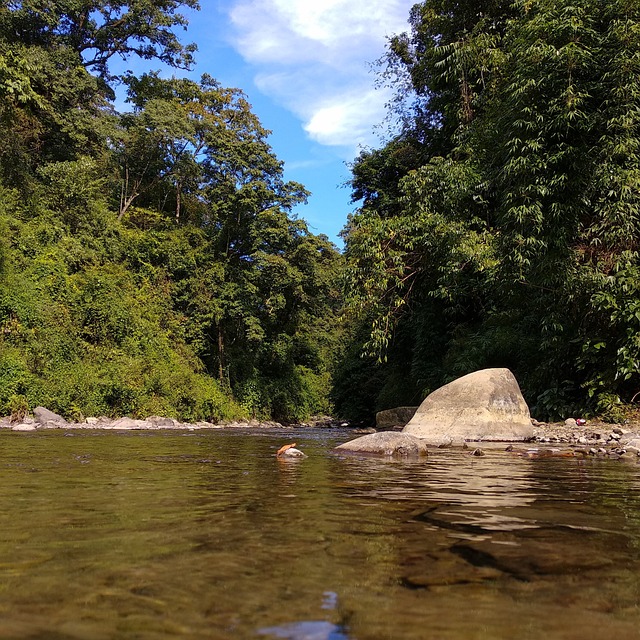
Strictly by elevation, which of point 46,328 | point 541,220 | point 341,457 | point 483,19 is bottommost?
point 341,457

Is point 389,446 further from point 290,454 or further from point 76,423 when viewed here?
point 76,423

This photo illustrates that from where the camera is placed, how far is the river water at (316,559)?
1.41 metres

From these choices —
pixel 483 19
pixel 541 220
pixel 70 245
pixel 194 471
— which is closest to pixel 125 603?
pixel 194 471

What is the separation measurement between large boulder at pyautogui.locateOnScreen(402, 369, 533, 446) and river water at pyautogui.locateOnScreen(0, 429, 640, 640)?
15.9ft

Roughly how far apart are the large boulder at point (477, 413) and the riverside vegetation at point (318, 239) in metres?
1.92

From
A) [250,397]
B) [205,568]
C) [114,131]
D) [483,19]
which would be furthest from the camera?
[250,397]

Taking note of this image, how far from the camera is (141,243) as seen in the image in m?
24.2

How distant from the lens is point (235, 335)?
26.8 meters

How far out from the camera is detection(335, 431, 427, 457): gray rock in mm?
6340

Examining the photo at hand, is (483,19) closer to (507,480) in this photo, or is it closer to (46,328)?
(507,480)

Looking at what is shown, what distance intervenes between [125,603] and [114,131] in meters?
24.9

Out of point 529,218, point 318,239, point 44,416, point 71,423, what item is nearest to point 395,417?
point 529,218

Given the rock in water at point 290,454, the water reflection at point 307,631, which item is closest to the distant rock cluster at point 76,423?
the rock in water at point 290,454

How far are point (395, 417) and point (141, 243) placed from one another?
48.5 feet
